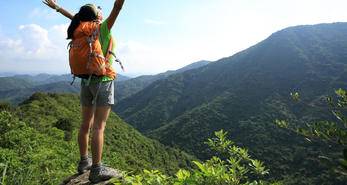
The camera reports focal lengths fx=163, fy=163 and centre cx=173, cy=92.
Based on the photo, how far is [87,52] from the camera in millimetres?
2016

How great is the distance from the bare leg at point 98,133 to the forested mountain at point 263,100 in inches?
2531

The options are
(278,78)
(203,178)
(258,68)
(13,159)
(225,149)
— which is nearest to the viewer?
(203,178)

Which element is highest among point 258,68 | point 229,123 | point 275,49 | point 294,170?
point 275,49

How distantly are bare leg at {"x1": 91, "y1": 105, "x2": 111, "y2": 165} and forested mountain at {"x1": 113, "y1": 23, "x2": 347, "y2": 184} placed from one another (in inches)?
2531

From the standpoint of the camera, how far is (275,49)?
418ft

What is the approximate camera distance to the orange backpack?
6.61 feet

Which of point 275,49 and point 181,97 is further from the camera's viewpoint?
point 181,97

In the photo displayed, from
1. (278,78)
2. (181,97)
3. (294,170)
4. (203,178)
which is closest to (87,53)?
(203,178)

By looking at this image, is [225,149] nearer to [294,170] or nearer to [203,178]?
[203,178]

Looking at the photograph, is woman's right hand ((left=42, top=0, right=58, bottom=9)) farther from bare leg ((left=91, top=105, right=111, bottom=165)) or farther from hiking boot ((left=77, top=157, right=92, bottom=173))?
hiking boot ((left=77, top=157, right=92, bottom=173))

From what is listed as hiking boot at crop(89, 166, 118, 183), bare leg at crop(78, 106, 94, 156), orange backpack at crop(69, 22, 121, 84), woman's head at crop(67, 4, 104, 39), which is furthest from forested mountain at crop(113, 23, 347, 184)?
woman's head at crop(67, 4, 104, 39)

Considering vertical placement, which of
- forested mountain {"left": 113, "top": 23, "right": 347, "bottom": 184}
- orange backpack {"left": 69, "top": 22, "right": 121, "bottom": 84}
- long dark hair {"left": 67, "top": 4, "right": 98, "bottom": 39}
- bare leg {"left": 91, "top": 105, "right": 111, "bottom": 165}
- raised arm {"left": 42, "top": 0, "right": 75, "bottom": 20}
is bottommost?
forested mountain {"left": 113, "top": 23, "right": 347, "bottom": 184}

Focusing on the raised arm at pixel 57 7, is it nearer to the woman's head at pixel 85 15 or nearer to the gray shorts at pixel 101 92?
the woman's head at pixel 85 15

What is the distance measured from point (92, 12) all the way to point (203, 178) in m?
2.47
